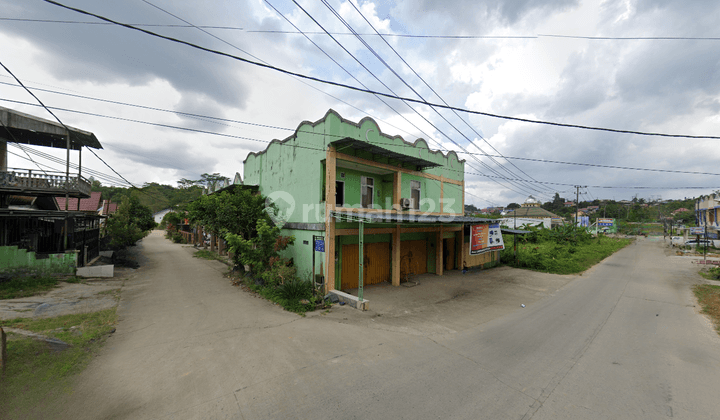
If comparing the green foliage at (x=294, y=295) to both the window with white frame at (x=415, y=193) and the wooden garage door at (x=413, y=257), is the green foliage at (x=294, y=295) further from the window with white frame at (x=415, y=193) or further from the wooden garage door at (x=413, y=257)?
the window with white frame at (x=415, y=193)

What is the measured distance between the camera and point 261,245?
36.2ft

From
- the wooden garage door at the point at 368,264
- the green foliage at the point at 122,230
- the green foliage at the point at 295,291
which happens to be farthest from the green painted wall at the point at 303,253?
the green foliage at the point at 122,230

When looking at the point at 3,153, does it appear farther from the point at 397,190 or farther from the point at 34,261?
the point at 397,190

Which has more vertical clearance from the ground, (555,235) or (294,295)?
(555,235)

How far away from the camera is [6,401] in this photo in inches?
153

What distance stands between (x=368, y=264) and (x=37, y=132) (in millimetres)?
17654

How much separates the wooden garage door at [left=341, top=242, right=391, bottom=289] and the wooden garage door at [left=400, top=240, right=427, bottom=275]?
1.08 meters

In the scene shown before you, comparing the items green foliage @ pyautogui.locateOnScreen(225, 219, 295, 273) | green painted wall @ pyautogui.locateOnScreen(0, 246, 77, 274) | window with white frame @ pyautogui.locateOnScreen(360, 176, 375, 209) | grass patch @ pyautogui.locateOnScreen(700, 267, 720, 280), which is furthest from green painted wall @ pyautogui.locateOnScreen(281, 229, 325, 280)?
grass patch @ pyautogui.locateOnScreen(700, 267, 720, 280)

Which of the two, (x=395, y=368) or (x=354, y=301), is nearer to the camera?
(x=395, y=368)

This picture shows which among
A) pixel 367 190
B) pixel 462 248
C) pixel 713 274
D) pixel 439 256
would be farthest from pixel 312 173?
pixel 713 274

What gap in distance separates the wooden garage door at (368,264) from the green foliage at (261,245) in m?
2.61

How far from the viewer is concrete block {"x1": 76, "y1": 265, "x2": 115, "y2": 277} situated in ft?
39.9

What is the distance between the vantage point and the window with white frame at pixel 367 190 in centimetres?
1258

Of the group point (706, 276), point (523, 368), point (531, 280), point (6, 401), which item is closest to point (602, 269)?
point (706, 276)
